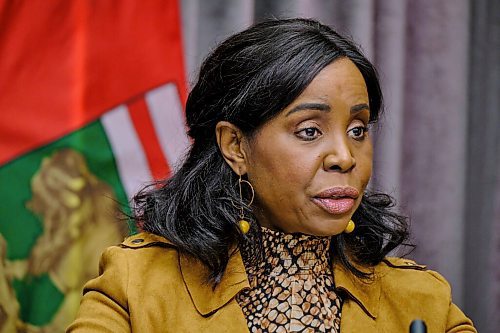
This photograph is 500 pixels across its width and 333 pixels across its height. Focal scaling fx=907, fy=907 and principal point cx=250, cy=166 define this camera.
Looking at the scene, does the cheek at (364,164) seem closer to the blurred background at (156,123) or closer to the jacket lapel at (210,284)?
the jacket lapel at (210,284)

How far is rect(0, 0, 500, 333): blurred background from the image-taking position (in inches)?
74.0

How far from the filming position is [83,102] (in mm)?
1938

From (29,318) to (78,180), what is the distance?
0.30 metres

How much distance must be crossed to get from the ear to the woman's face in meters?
0.05

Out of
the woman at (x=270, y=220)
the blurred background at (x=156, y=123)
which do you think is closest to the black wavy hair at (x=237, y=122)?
the woman at (x=270, y=220)

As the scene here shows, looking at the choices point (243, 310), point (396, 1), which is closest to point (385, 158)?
point (396, 1)

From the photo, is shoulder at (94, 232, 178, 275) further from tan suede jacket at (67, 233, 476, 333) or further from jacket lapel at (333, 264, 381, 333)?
jacket lapel at (333, 264, 381, 333)

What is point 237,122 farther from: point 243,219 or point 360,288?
point 360,288

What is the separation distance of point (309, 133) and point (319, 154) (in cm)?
4

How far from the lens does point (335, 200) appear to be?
137 cm

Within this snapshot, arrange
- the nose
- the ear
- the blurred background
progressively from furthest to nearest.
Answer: the blurred background
the ear
the nose

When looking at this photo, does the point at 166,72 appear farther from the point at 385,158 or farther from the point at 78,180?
the point at 385,158

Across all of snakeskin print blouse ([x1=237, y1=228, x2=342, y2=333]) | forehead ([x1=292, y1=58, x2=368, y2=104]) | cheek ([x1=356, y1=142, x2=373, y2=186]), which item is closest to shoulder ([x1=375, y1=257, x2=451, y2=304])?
snakeskin print blouse ([x1=237, y1=228, x2=342, y2=333])

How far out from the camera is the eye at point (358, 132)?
1407 millimetres
